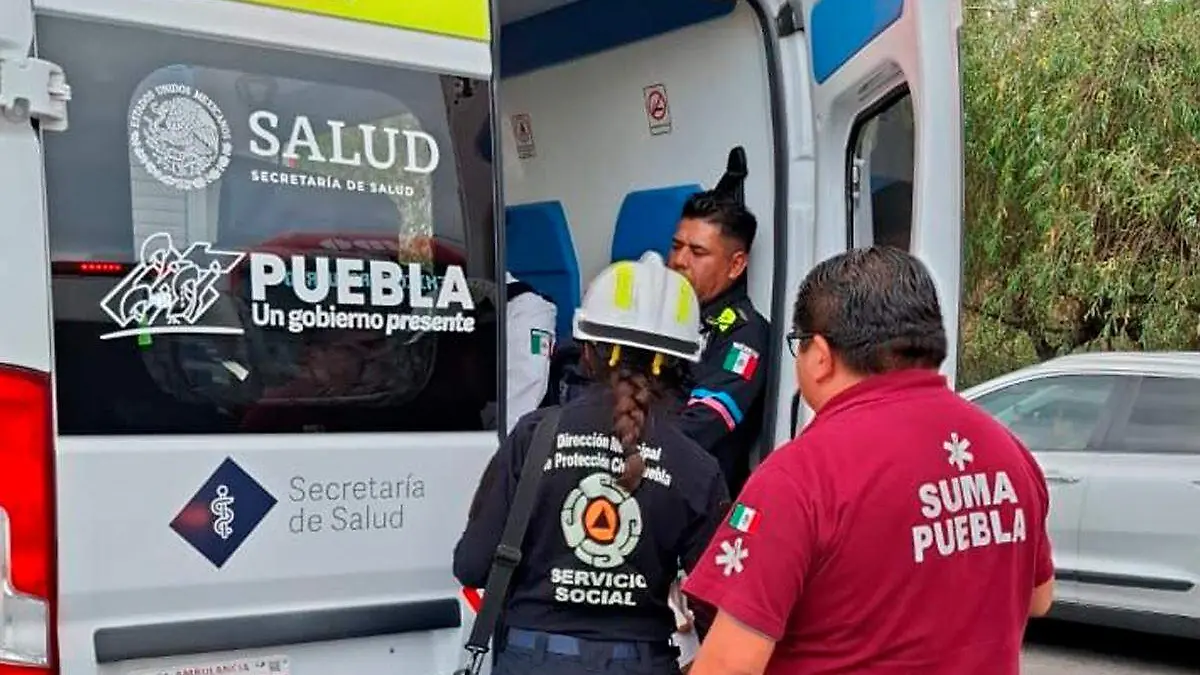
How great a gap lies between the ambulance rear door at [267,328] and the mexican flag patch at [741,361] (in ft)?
2.97

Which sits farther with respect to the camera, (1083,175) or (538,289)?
(1083,175)

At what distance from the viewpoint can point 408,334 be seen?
2492 millimetres

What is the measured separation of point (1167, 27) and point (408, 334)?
10974mm

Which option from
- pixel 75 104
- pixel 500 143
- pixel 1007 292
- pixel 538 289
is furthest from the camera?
pixel 1007 292

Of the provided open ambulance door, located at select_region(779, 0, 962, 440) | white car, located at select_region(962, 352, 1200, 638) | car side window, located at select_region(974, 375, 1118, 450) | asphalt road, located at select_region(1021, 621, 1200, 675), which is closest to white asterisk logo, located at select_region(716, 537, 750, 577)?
open ambulance door, located at select_region(779, 0, 962, 440)

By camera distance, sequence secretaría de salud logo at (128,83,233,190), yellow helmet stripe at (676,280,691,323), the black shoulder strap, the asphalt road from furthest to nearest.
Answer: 1. the asphalt road
2. yellow helmet stripe at (676,280,691,323)
3. the black shoulder strap
4. secretaría de salud logo at (128,83,233,190)

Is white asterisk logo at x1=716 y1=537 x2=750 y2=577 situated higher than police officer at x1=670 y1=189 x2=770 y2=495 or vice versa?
police officer at x1=670 y1=189 x2=770 y2=495

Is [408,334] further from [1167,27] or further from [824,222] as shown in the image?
[1167,27]

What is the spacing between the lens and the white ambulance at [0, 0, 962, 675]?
210 centimetres

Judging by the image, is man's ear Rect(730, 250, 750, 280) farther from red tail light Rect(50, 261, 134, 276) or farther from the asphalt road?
the asphalt road

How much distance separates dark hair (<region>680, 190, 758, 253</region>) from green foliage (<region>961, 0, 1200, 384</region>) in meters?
7.72

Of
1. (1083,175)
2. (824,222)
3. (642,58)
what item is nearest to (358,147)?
(824,222)

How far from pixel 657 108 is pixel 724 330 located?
0.84 m

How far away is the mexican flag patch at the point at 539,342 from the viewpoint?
11.6 ft
